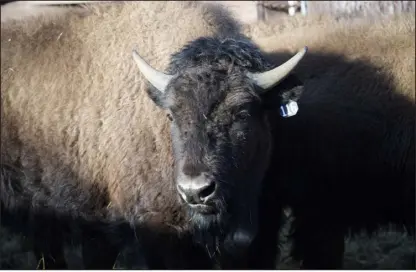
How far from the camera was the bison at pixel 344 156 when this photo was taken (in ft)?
23.3

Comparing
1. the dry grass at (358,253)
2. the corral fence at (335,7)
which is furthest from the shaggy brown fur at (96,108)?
the corral fence at (335,7)

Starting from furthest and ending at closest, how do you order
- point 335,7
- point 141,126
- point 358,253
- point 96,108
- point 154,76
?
point 335,7 → point 358,253 → point 96,108 → point 141,126 → point 154,76

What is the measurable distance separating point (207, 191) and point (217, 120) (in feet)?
1.70

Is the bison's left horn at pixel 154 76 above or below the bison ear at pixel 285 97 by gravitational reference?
above

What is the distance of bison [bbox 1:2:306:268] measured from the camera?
5.83m

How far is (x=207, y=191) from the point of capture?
5.54 metres

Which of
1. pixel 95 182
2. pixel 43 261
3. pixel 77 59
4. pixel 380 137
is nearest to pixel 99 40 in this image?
pixel 77 59

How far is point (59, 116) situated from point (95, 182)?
2.23ft

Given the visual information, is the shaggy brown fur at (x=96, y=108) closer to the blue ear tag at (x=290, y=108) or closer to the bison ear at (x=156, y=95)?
the bison ear at (x=156, y=95)

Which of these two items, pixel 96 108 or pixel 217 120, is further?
pixel 96 108

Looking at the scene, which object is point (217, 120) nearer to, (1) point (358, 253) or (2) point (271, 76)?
(2) point (271, 76)

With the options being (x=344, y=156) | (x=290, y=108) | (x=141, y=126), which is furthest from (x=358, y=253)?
(x=141, y=126)

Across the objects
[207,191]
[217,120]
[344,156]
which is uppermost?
[217,120]

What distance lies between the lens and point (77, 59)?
731 cm
